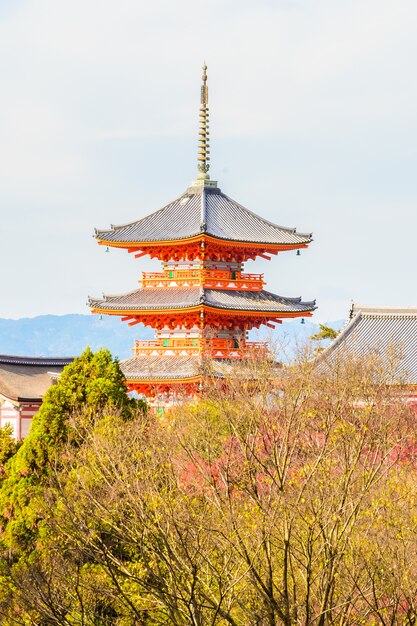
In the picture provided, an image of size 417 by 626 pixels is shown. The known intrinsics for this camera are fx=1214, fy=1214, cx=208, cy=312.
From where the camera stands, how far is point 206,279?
48781 mm

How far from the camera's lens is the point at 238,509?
21.8m

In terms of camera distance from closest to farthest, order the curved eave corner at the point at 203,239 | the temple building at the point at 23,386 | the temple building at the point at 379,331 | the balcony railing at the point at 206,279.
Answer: the temple building at the point at 379,331 < the curved eave corner at the point at 203,239 < the balcony railing at the point at 206,279 < the temple building at the point at 23,386

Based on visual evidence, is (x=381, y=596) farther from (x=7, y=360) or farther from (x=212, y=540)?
(x=7, y=360)

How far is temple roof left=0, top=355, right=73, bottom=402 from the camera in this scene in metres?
54.4

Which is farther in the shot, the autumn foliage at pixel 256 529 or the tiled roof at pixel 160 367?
the tiled roof at pixel 160 367

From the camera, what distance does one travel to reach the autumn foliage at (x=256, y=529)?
19641 millimetres

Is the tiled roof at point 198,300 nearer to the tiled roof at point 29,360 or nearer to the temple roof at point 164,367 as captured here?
the temple roof at point 164,367

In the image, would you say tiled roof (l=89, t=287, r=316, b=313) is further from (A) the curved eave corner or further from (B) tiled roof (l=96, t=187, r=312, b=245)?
(B) tiled roof (l=96, t=187, r=312, b=245)

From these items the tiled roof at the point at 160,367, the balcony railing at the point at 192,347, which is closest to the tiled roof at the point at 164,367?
the tiled roof at the point at 160,367

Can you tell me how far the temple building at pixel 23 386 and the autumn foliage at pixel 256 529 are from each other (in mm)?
27471

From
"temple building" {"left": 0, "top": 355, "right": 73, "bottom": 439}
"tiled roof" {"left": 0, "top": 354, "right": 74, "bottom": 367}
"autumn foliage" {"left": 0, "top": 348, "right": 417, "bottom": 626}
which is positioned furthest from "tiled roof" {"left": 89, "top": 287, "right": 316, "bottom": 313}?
"autumn foliage" {"left": 0, "top": 348, "right": 417, "bottom": 626}

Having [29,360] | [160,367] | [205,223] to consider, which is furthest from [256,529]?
[29,360]

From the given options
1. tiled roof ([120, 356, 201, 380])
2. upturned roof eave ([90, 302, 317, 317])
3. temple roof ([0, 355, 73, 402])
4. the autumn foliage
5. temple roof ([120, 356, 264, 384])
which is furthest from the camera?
temple roof ([0, 355, 73, 402])

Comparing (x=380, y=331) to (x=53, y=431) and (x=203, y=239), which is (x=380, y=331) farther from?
(x=53, y=431)
